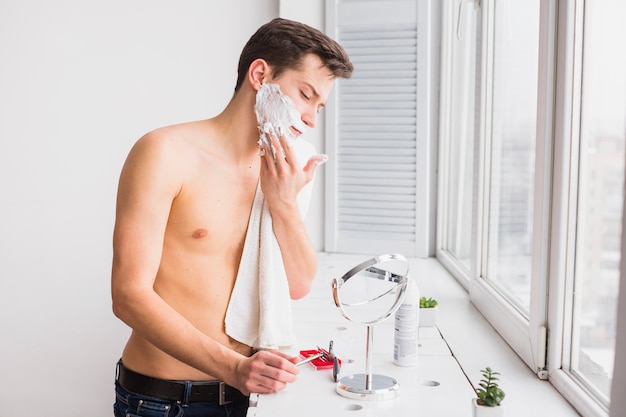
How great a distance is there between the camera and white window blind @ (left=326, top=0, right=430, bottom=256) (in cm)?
247

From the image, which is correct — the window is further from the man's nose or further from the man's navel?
the man's navel

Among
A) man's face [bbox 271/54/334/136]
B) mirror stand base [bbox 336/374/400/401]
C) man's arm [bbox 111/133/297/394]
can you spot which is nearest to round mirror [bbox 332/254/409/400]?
mirror stand base [bbox 336/374/400/401]

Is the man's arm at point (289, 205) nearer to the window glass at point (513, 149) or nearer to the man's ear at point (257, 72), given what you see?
the man's ear at point (257, 72)

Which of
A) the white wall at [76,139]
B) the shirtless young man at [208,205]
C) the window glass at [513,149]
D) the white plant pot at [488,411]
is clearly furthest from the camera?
the white wall at [76,139]

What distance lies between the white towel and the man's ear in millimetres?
145

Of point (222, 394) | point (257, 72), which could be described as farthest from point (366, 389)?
point (257, 72)

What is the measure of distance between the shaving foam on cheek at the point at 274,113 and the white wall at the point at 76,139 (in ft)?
4.80

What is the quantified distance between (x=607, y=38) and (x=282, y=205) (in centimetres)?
67

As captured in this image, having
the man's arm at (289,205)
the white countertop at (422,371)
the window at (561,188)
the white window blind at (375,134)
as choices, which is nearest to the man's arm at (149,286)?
the white countertop at (422,371)

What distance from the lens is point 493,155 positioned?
→ 1874mm

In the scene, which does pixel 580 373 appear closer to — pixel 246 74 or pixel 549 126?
pixel 549 126

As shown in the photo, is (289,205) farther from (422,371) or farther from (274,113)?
(422,371)

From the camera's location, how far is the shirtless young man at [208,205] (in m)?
1.25

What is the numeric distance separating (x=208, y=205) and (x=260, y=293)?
21cm
